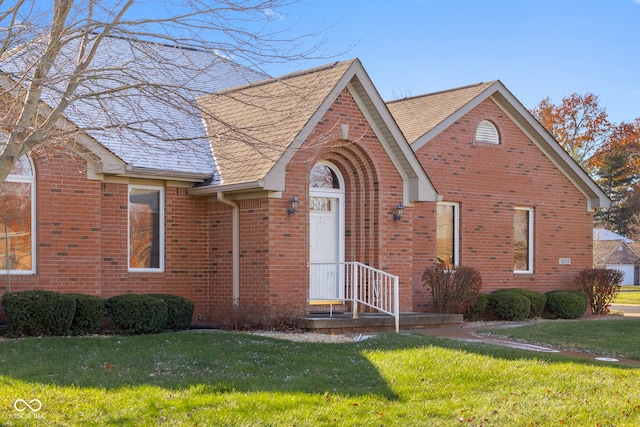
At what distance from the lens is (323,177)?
717 inches

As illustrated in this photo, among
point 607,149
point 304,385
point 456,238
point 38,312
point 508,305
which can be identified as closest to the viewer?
point 304,385

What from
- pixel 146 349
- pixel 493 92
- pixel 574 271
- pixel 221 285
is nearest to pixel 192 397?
pixel 146 349

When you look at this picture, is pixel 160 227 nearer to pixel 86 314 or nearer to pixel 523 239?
pixel 86 314

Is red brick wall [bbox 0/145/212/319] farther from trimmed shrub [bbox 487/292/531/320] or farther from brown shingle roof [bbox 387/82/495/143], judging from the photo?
trimmed shrub [bbox 487/292/531/320]

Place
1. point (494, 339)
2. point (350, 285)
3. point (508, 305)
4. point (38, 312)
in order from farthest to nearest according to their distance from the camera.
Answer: point (508, 305), point (350, 285), point (494, 339), point (38, 312)

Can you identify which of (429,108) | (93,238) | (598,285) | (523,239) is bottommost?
(598,285)

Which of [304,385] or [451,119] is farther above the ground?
[451,119]

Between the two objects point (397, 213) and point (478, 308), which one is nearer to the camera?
point (397, 213)

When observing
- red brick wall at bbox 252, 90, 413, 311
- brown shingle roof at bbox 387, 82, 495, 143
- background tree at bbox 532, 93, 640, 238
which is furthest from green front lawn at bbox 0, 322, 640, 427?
background tree at bbox 532, 93, 640, 238

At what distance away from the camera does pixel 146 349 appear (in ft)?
40.2

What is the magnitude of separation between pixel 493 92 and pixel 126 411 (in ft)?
51.0

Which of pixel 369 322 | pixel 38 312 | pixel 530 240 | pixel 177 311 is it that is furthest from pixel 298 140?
pixel 530 240

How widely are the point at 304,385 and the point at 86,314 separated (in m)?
6.27

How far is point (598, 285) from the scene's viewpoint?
23.3 m
